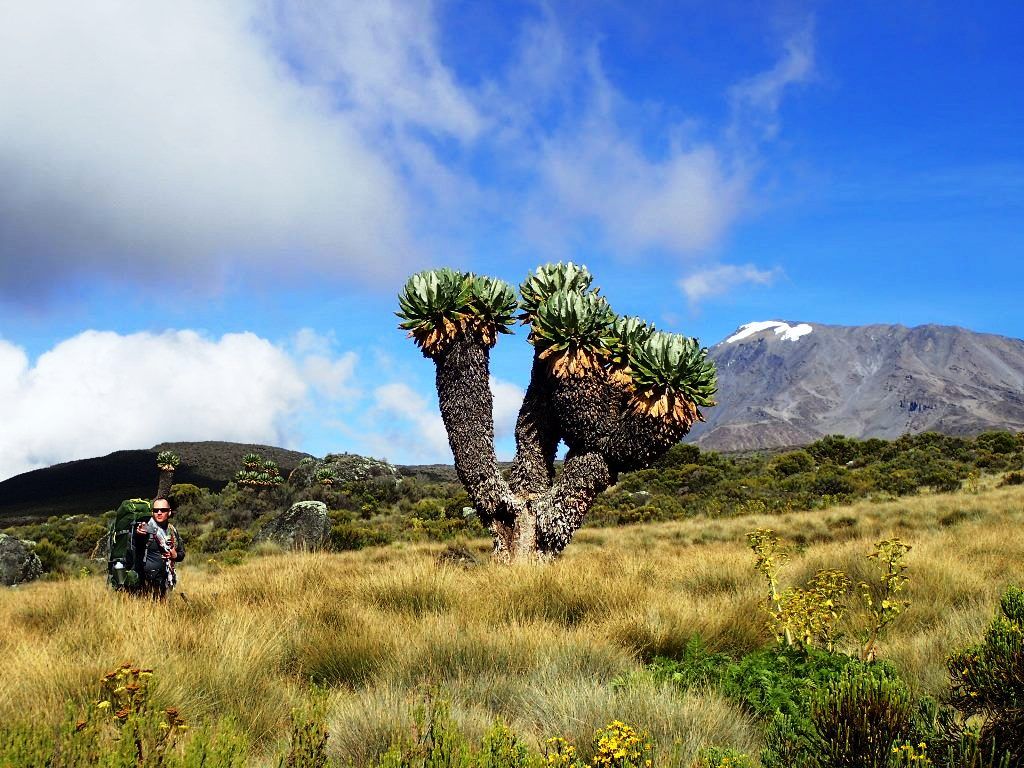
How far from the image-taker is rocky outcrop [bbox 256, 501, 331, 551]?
78.2 feet

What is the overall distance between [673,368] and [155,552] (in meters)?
8.05

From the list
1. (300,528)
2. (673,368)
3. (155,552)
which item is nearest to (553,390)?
(673,368)

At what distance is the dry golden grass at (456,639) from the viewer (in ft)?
14.0

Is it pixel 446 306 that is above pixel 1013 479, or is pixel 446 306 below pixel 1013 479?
above

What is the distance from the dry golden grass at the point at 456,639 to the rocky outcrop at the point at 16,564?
14.1 meters

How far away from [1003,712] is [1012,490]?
2350cm

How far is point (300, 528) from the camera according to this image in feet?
80.1

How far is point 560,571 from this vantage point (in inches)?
337

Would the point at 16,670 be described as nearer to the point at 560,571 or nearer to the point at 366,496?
the point at 560,571

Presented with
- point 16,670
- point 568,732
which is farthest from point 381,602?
point 568,732

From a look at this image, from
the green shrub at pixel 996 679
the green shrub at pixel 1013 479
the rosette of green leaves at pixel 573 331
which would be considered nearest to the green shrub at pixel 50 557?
the rosette of green leaves at pixel 573 331

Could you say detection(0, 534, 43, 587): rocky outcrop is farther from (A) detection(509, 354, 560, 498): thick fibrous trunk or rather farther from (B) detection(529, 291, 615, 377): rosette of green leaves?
(B) detection(529, 291, 615, 377): rosette of green leaves

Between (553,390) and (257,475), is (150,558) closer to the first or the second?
(553,390)

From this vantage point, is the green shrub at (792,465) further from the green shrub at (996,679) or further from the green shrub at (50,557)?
the green shrub at (996,679)
